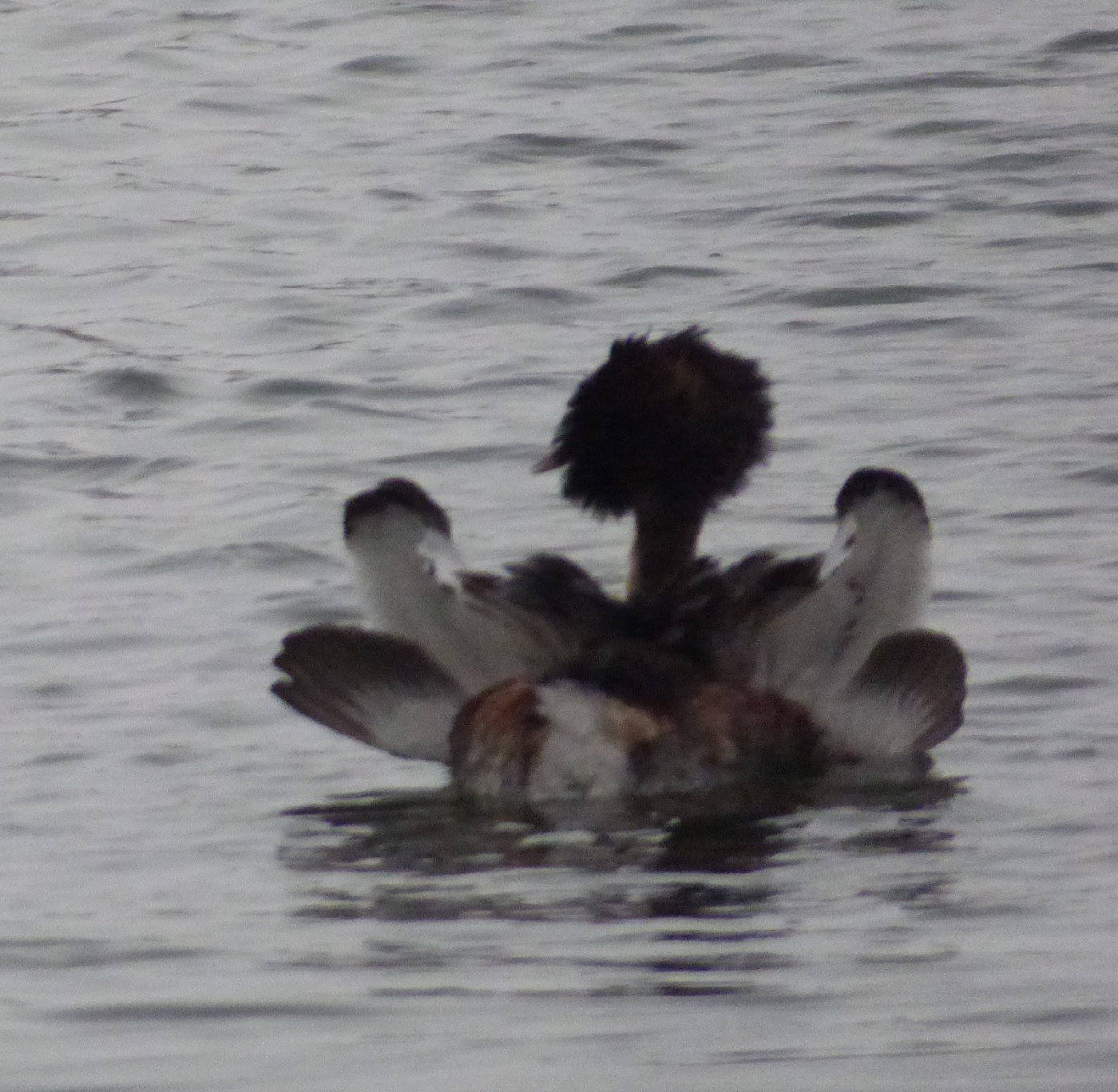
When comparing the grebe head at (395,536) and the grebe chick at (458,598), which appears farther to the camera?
the grebe head at (395,536)

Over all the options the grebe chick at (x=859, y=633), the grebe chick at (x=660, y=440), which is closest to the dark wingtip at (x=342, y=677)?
the grebe chick at (x=660, y=440)

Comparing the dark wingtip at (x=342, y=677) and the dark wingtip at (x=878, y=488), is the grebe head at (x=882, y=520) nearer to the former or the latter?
the dark wingtip at (x=878, y=488)

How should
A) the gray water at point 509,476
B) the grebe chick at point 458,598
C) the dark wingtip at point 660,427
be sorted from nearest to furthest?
1. the gray water at point 509,476
2. the grebe chick at point 458,598
3. the dark wingtip at point 660,427

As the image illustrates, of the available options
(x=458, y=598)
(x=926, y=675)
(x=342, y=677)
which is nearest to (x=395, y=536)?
(x=458, y=598)

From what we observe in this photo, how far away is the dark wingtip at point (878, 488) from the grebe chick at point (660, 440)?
0.39 meters

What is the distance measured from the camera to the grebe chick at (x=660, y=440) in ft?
22.2

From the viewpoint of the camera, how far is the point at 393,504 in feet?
21.9

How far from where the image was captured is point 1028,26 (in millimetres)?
18125

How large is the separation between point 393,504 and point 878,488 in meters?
1.12

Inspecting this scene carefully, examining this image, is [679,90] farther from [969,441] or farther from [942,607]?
[942,607]

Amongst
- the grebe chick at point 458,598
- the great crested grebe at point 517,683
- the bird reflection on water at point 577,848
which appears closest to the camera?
the bird reflection on water at point 577,848

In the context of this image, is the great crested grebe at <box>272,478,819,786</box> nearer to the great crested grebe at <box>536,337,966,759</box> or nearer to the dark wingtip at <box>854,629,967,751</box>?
the great crested grebe at <box>536,337,966,759</box>

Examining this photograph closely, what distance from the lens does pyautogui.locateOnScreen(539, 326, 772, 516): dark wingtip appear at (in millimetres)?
6762

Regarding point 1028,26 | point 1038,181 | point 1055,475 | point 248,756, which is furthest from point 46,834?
point 1028,26
